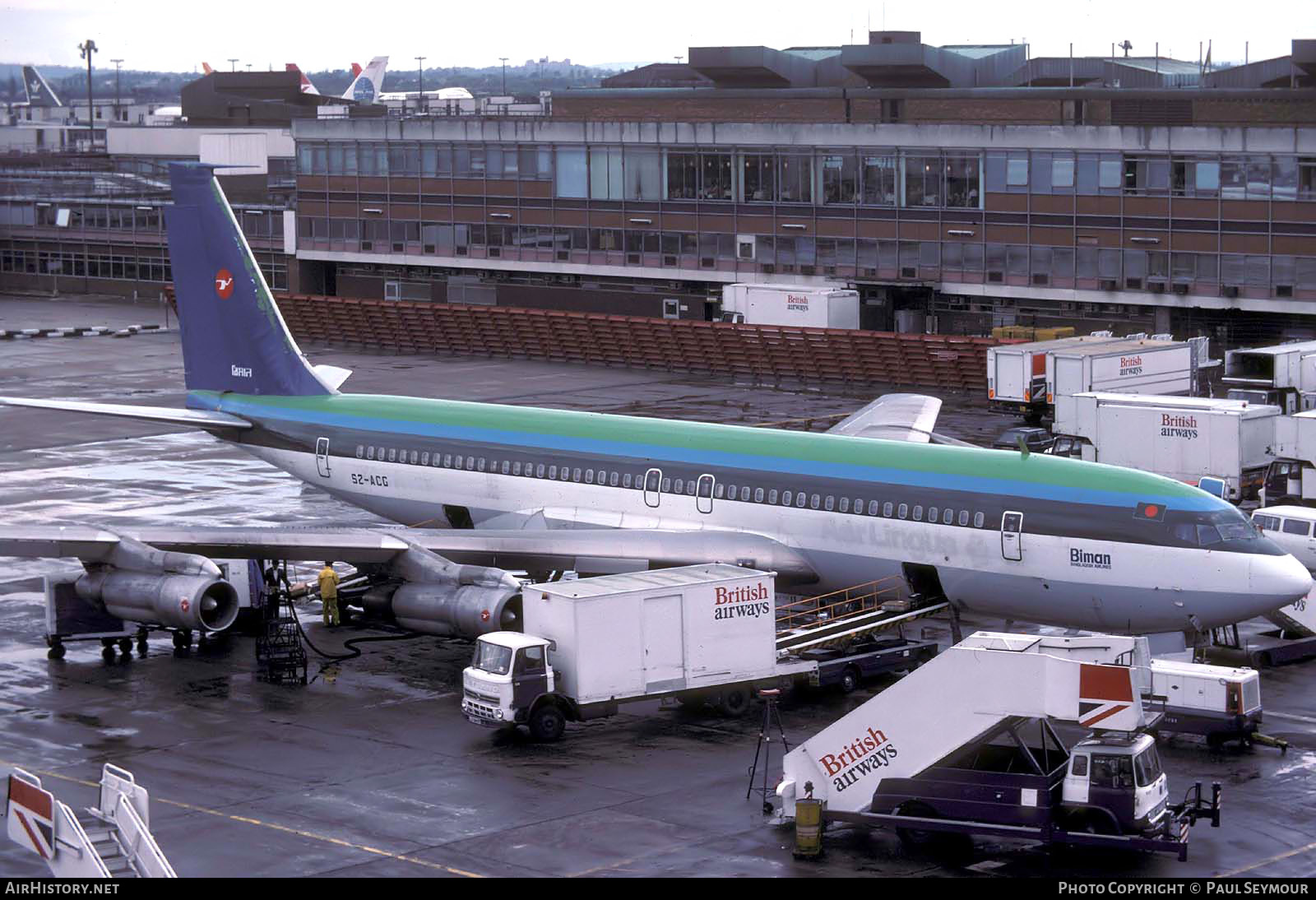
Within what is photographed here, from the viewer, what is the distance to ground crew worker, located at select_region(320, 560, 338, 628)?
4675 centimetres

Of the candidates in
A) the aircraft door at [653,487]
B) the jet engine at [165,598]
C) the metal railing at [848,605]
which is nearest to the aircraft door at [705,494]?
the aircraft door at [653,487]

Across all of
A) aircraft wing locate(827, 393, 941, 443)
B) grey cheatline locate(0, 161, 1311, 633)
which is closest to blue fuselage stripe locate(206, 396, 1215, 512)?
grey cheatline locate(0, 161, 1311, 633)

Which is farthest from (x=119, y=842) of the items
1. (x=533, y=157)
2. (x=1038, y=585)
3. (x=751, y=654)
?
(x=533, y=157)

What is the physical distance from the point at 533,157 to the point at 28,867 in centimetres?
8783

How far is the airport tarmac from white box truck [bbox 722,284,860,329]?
5226cm

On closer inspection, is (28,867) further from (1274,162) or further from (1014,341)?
(1274,162)

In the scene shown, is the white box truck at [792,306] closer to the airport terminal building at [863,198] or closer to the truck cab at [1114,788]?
the airport terminal building at [863,198]

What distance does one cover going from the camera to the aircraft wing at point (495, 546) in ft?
140

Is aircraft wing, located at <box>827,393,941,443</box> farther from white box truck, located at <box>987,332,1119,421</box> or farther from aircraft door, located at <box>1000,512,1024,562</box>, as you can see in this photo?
white box truck, located at <box>987,332,1119,421</box>

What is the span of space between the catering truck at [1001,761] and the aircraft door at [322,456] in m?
23.3

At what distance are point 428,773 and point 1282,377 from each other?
156ft

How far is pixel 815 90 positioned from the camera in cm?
12038

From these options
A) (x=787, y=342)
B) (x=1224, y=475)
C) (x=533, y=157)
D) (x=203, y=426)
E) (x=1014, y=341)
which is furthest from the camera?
(x=533, y=157)

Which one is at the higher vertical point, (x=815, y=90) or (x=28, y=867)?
(x=815, y=90)
